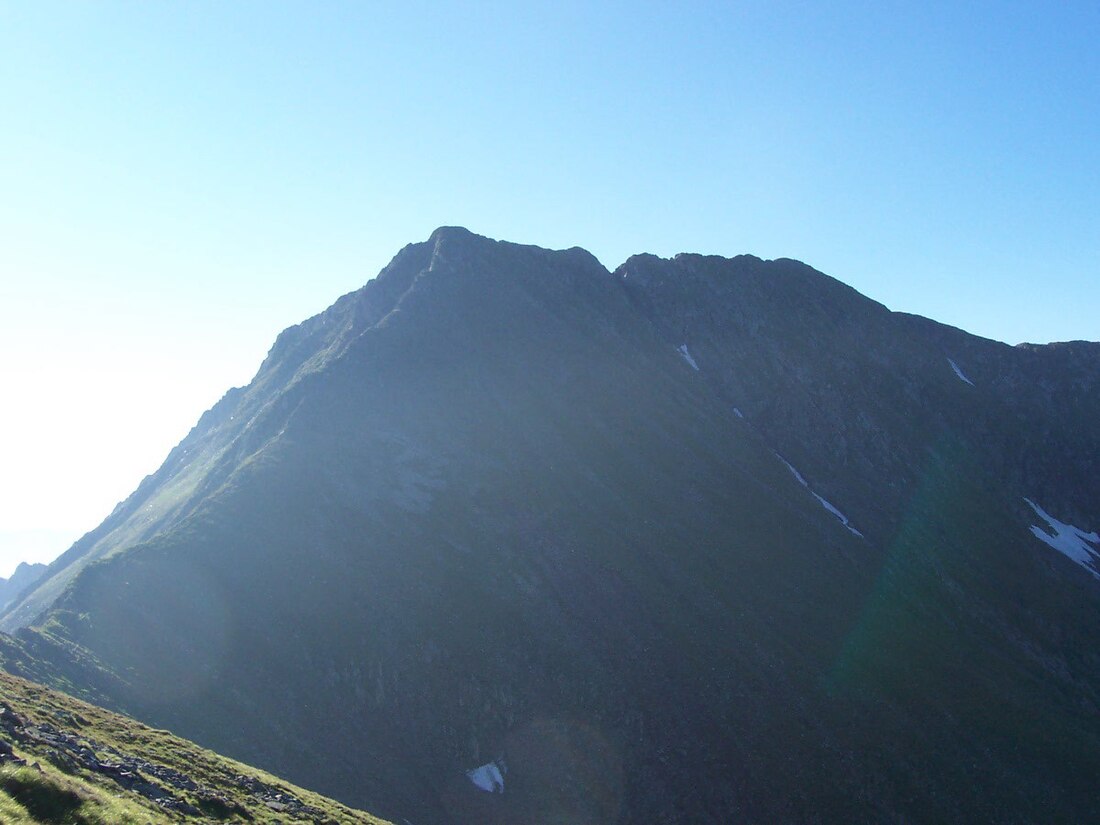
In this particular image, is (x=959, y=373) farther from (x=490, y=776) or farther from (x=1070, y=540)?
(x=490, y=776)

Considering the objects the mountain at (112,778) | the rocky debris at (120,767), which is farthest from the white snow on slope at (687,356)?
the rocky debris at (120,767)

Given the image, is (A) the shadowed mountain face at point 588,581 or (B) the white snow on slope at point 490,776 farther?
(A) the shadowed mountain face at point 588,581

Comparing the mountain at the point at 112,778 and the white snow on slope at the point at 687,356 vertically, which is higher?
the white snow on slope at the point at 687,356

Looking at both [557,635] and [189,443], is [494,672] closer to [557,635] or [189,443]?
[557,635]

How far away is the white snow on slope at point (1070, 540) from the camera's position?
461ft

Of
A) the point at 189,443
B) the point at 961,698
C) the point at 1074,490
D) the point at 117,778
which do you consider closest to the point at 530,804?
the point at 117,778

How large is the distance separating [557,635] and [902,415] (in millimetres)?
107518

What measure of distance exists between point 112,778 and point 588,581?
61565 mm

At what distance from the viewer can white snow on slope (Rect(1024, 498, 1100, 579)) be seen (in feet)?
461

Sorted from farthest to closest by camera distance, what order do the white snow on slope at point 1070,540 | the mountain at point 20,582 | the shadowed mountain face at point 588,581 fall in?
the mountain at point 20,582 → the white snow on slope at point 1070,540 → the shadowed mountain face at point 588,581

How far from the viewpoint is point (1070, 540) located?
14662 cm

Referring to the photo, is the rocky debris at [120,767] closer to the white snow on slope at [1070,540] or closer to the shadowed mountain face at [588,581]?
the shadowed mountain face at [588,581]

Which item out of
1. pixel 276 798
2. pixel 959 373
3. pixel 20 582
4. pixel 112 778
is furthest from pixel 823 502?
pixel 20 582

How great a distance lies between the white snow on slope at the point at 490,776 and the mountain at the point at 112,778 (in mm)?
25018
